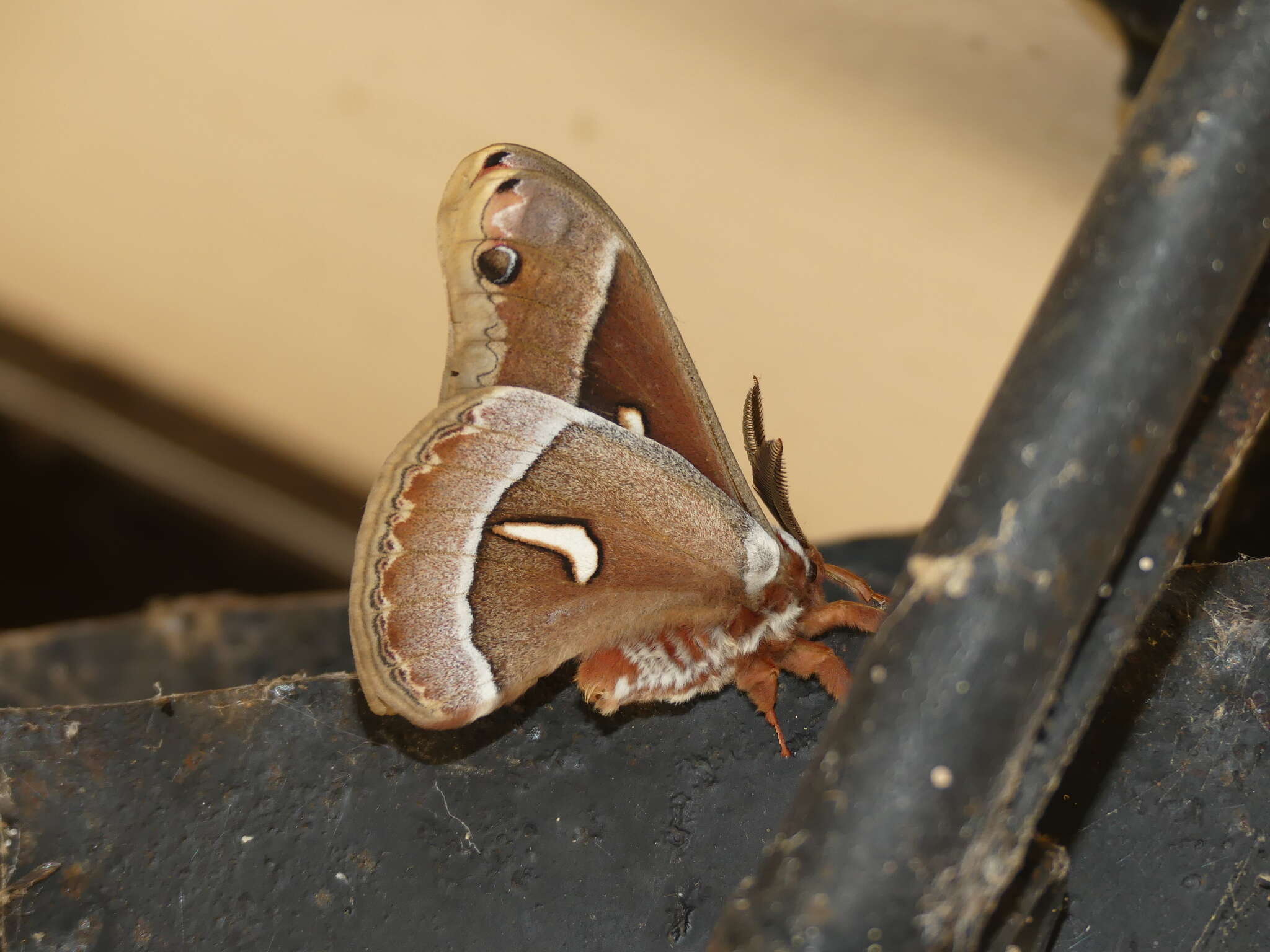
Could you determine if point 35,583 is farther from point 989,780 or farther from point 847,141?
point 989,780

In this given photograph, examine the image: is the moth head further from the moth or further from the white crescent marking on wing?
the white crescent marking on wing

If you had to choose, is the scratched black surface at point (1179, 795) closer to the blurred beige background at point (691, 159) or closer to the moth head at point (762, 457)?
the moth head at point (762, 457)

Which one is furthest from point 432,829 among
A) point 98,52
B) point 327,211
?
point 98,52

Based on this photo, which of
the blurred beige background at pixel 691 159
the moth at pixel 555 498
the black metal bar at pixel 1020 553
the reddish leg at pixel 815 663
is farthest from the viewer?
the blurred beige background at pixel 691 159

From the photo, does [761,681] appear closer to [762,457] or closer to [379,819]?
[762,457]

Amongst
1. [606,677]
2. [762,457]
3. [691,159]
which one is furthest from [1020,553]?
[691,159]

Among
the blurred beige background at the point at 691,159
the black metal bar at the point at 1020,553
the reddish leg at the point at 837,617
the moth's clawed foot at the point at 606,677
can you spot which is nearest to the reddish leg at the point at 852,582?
the reddish leg at the point at 837,617

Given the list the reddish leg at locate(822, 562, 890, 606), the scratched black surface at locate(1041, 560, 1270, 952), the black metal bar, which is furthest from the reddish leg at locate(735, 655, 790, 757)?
the black metal bar
